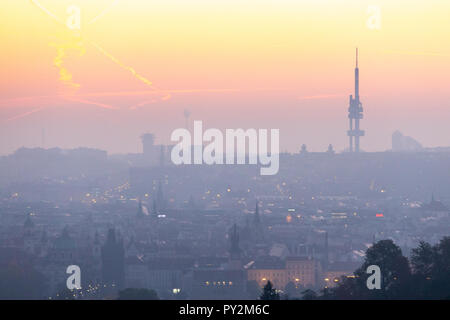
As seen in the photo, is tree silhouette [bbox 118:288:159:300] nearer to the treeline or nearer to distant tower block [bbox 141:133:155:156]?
the treeline

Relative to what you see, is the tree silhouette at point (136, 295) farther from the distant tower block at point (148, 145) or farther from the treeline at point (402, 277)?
the distant tower block at point (148, 145)

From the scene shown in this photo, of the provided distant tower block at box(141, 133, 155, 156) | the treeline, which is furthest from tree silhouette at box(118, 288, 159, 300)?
distant tower block at box(141, 133, 155, 156)

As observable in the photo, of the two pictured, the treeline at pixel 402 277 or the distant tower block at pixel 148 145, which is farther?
the distant tower block at pixel 148 145

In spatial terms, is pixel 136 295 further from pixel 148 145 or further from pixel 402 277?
pixel 148 145

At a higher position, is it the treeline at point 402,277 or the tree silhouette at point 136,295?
the treeline at point 402,277

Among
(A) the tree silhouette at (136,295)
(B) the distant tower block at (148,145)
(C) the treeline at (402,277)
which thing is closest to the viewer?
(C) the treeline at (402,277)

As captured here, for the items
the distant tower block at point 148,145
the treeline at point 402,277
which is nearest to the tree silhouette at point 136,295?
the treeline at point 402,277

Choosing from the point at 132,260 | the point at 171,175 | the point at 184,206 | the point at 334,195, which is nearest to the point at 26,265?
the point at 132,260

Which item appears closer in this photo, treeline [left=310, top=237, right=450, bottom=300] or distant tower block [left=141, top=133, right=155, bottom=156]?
treeline [left=310, top=237, right=450, bottom=300]

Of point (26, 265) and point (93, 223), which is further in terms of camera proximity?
point (93, 223)
